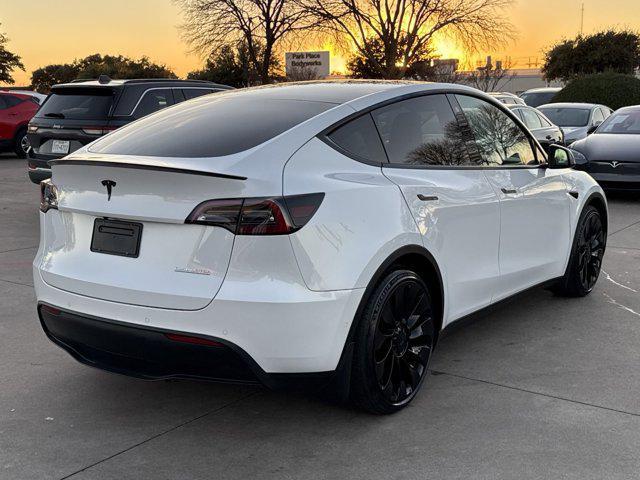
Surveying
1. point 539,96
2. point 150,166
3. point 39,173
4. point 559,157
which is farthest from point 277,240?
point 539,96

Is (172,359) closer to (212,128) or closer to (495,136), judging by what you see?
(212,128)

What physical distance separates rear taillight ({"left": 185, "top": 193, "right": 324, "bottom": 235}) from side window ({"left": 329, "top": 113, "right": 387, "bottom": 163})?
638 mm

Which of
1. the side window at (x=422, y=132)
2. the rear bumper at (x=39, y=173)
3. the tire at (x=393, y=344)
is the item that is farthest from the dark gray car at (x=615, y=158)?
the tire at (x=393, y=344)

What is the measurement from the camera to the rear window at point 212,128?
11.6ft

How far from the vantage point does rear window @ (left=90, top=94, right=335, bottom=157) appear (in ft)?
11.6

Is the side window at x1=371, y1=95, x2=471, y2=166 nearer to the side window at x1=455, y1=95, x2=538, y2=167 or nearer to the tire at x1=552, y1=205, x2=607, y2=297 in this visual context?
the side window at x1=455, y1=95, x2=538, y2=167

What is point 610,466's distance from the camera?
3268mm

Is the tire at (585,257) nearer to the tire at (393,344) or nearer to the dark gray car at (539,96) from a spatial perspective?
the tire at (393,344)

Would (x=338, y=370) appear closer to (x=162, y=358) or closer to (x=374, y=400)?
(x=374, y=400)

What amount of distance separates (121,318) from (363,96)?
1683mm

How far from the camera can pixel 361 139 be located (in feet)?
12.5

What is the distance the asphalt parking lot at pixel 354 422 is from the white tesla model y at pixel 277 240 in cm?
32

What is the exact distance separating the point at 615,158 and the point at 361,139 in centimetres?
871

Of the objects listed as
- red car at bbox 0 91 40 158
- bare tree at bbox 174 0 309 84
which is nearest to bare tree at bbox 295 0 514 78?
bare tree at bbox 174 0 309 84
